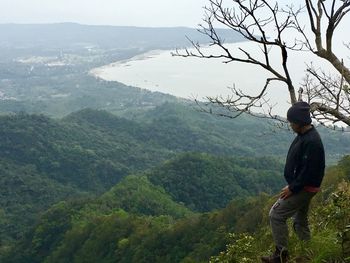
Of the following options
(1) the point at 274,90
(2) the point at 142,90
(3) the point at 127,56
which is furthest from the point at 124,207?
(3) the point at 127,56

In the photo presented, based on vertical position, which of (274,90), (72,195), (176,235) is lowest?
(72,195)

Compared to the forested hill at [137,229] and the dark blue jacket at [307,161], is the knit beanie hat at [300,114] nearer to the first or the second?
the dark blue jacket at [307,161]

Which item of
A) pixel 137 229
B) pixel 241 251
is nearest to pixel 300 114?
pixel 241 251

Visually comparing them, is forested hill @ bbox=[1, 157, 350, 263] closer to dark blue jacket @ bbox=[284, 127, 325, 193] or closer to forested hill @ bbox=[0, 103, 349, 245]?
forested hill @ bbox=[0, 103, 349, 245]

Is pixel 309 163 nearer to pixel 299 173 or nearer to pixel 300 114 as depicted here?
pixel 299 173

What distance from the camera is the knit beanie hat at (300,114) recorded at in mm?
3668

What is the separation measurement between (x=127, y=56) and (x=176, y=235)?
156763 millimetres

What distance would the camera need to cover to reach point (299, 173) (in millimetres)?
3670

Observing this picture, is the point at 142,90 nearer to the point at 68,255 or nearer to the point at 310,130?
the point at 68,255

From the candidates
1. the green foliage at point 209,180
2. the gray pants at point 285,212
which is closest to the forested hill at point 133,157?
the green foliage at point 209,180

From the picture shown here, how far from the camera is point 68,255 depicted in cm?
3244

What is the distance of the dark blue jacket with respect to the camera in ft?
11.8

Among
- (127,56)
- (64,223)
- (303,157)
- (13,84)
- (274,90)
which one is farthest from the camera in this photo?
(127,56)

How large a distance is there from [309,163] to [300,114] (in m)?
0.40
